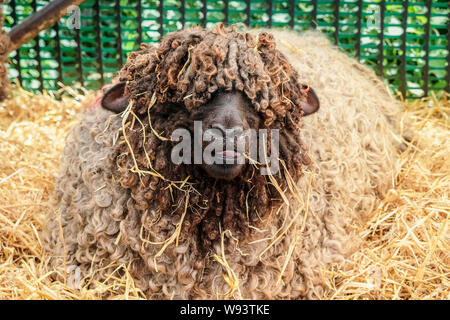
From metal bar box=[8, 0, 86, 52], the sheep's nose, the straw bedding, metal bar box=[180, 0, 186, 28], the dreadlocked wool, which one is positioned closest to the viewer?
the sheep's nose

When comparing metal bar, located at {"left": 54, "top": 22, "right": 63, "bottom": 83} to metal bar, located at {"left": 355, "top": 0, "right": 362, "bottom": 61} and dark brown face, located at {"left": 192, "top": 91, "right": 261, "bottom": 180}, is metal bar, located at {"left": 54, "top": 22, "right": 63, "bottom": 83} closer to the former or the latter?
metal bar, located at {"left": 355, "top": 0, "right": 362, "bottom": 61}

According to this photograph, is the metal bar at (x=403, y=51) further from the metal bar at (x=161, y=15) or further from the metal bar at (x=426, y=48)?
the metal bar at (x=161, y=15)

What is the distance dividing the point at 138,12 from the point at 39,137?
122 cm

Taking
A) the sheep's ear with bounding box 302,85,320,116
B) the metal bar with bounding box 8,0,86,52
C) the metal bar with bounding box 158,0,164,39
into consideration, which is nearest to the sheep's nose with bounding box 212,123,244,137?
the sheep's ear with bounding box 302,85,320,116

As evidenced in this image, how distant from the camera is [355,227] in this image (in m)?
3.32

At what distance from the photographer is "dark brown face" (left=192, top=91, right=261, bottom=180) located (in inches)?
94.3

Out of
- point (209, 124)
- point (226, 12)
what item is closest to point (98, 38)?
point (226, 12)

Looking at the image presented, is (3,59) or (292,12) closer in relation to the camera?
(3,59)

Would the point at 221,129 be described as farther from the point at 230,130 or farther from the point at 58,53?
the point at 58,53

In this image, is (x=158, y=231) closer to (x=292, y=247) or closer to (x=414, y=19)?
(x=292, y=247)

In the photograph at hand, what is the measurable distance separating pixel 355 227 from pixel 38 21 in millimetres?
2488

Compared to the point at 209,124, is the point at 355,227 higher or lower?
lower

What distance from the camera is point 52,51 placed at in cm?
507
